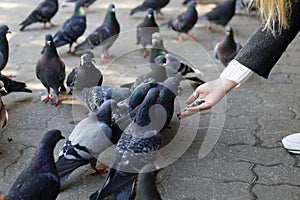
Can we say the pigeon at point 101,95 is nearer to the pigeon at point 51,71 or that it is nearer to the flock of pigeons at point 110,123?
the flock of pigeons at point 110,123

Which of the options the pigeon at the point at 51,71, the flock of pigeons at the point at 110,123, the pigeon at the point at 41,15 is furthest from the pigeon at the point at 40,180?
the pigeon at the point at 41,15

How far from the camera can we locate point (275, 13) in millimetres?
2619

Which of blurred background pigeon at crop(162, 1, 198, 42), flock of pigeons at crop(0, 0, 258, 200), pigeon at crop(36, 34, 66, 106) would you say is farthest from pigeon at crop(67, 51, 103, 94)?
blurred background pigeon at crop(162, 1, 198, 42)

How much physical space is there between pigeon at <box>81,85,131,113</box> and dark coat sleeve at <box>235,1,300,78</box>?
3.65 feet

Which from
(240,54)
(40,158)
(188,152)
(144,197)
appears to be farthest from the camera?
(188,152)

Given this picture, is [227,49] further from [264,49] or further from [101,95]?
[264,49]

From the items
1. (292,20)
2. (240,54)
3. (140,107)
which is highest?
(292,20)

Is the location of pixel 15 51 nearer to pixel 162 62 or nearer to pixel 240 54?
pixel 162 62

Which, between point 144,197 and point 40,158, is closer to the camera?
point 144,197

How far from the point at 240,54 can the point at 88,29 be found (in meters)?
3.64

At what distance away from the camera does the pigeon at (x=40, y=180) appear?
2.49 m

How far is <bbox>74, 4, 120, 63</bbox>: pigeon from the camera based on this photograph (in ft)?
17.4

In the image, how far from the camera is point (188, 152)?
346cm

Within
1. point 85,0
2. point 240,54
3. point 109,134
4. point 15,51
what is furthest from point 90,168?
point 85,0
